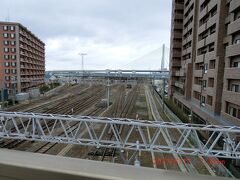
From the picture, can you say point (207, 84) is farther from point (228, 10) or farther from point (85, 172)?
point (85, 172)

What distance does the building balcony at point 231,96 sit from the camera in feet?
66.6

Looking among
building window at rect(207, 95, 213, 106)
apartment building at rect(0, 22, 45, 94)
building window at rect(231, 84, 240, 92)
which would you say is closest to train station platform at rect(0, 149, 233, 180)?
building window at rect(231, 84, 240, 92)

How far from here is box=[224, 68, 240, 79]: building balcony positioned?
822 inches

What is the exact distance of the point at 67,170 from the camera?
1.56 m

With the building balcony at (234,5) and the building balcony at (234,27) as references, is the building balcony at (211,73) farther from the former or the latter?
the building balcony at (234,5)

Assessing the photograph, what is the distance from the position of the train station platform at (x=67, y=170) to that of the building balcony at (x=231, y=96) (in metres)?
21.6

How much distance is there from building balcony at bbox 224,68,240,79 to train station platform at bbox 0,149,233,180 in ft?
73.5

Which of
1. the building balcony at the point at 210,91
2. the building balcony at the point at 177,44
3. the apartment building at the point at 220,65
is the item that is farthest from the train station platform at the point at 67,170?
the building balcony at the point at 177,44

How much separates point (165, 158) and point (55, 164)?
19.7m

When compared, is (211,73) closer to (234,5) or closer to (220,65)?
(220,65)

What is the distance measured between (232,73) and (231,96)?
2.46 metres

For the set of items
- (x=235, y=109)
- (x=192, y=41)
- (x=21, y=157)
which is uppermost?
(x=192, y=41)

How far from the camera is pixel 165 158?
19797mm

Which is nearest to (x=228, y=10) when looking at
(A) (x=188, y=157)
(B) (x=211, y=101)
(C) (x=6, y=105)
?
(B) (x=211, y=101)
